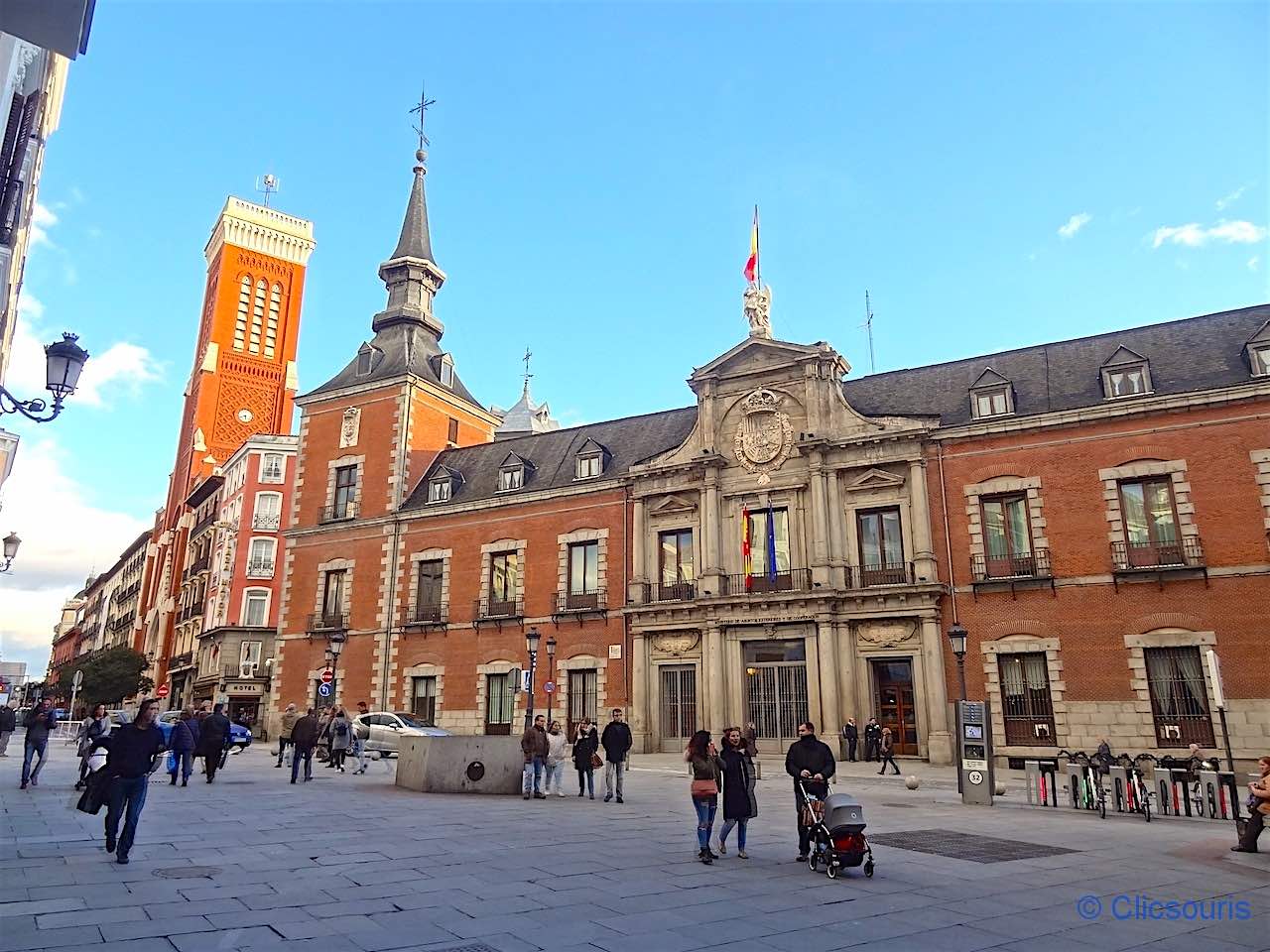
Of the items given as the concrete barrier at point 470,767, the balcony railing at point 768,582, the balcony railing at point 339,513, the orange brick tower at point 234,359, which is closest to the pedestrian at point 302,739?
the concrete barrier at point 470,767

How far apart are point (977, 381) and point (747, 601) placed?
10.1m

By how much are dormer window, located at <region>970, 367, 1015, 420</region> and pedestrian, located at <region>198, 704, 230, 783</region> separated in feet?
73.0

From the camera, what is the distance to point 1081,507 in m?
25.6

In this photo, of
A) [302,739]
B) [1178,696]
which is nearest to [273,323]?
[302,739]

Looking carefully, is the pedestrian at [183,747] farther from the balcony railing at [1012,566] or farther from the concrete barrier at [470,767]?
the balcony railing at [1012,566]

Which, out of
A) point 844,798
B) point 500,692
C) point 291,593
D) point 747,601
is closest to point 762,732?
point 747,601

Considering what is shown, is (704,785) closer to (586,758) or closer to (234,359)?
(586,758)

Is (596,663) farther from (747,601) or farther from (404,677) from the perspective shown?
(404,677)

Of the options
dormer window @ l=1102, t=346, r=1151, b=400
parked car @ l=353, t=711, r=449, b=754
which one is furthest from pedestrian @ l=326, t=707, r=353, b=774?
dormer window @ l=1102, t=346, r=1151, b=400

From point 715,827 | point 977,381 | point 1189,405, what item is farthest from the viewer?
point 977,381

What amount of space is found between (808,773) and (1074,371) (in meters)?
21.8

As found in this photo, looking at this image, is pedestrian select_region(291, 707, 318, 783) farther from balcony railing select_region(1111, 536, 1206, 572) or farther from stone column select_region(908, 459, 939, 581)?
balcony railing select_region(1111, 536, 1206, 572)

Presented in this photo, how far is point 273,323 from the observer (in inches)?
3002

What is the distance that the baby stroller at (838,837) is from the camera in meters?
9.40
